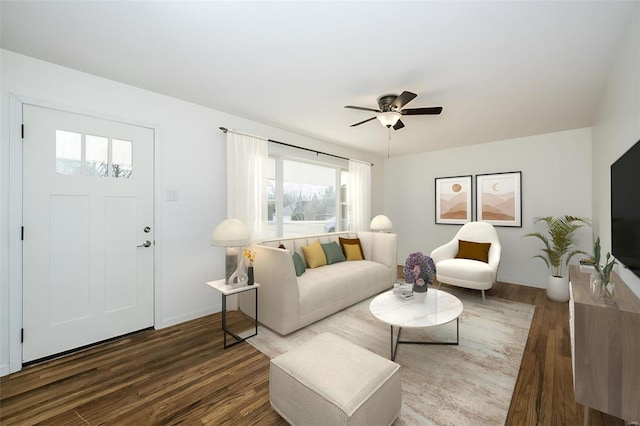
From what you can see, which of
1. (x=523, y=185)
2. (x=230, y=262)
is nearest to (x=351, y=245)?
(x=230, y=262)

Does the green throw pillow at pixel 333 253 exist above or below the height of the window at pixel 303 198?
below

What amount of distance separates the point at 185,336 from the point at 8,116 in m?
2.35

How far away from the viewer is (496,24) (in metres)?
Answer: 1.75

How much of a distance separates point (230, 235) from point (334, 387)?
1.66 metres

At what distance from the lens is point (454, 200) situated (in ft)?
16.7

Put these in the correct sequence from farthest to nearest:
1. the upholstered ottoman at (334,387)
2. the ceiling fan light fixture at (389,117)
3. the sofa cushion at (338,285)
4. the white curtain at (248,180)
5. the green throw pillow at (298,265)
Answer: the white curtain at (248,180), the green throw pillow at (298,265), the sofa cushion at (338,285), the ceiling fan light fixture at (389,117), the upholstered ottoman at (334,387)

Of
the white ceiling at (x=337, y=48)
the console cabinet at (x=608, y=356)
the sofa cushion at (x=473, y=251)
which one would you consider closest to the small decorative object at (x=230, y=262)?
the white ceiling at (x=337, y=48)

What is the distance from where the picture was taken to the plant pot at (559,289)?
11.8 feet

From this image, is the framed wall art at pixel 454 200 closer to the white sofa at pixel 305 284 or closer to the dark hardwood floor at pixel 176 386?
the white sofa at pixel 305 284

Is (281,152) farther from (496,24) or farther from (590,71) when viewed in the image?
(590,71)

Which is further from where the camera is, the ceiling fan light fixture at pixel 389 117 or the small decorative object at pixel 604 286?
the ceiling fan light fixture at pixel 389 117

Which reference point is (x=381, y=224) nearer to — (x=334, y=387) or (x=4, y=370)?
(x=334, y=387)

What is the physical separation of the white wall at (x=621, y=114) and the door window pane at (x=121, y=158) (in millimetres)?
3996

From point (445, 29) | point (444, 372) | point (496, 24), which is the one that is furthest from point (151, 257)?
point (496, 24)
